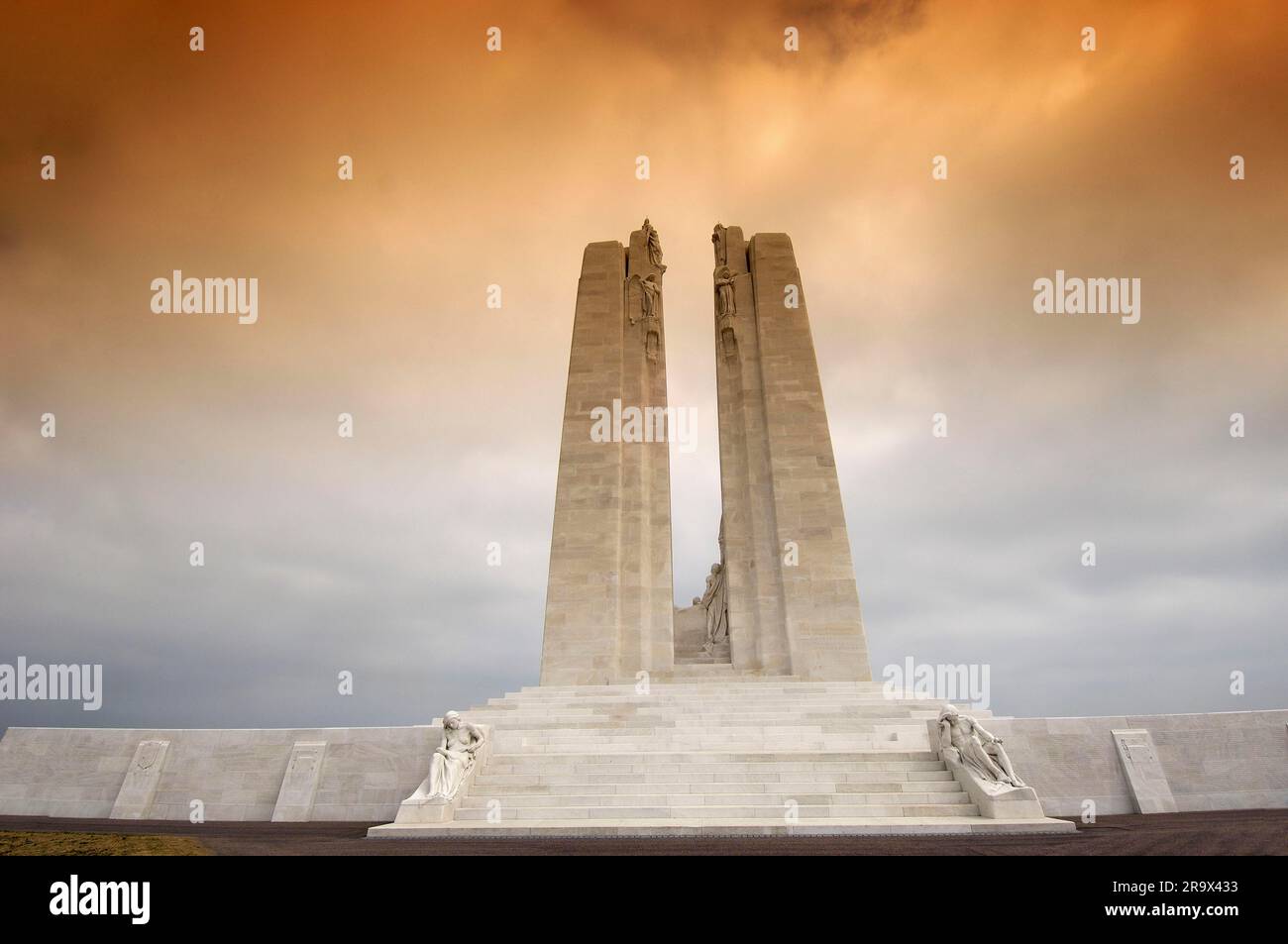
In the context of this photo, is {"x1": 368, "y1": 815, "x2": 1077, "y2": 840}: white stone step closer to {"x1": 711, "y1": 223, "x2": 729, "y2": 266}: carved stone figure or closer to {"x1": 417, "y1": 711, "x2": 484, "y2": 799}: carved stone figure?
{"x1": 417, "y1": 711, "x2": 484, "y2": 799}: carved stone figure

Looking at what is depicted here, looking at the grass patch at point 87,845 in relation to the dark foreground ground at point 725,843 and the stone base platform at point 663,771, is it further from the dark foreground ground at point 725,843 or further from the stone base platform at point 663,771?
the stone base platform at point 663,771

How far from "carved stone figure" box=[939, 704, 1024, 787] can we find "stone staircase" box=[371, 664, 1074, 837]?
407mm

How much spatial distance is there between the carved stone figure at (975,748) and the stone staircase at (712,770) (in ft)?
1.33

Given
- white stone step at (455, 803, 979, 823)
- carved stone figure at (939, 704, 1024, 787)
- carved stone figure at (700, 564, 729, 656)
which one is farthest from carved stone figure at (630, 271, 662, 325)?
white stone step at (455, 803, 979, 823)

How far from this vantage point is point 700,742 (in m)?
12.2

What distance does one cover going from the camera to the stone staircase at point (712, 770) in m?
8.88

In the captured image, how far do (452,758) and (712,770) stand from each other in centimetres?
387

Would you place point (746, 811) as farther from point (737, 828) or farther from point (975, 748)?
point (975, 748)

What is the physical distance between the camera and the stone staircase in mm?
8883

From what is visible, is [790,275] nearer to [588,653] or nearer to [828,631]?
[828,631]

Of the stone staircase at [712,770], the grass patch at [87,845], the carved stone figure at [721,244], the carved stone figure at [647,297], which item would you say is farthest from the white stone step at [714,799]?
the carved stone figure at [721,244]

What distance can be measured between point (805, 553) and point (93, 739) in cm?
1561

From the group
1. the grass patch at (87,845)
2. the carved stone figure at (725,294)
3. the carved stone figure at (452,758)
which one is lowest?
the carved stone figure at (452,758)

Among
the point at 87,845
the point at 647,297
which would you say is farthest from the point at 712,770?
the point at 647,297
